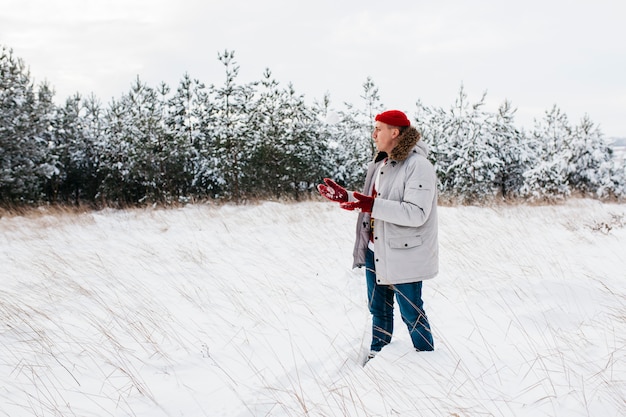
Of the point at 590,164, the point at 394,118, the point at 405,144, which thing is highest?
the point at 394,118

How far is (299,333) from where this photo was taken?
380cm

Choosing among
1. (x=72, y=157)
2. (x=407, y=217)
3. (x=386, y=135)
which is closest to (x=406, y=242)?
(x=407, y=217)

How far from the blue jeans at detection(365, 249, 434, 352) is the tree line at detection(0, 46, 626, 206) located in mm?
14432

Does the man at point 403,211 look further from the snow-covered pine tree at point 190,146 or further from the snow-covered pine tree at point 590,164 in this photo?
the snow-covered pine tree at point 590,164

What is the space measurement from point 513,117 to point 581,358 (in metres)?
21.3

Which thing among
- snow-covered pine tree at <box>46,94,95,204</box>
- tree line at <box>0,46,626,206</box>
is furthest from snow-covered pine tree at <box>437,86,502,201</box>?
snow-covered pine tree at <box>46,94,95,204</box>

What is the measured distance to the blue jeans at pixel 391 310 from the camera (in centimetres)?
284

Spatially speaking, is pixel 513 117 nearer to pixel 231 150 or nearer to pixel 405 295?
pixel 231 150

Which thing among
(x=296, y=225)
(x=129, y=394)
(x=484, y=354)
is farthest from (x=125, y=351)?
(x=296, y=225)

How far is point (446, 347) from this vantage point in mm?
3193

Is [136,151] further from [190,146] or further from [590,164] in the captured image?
[590,164]

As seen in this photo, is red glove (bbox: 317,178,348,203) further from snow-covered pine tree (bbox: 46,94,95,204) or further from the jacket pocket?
snow-covered pine tree (bbox: 46,94,95,204)

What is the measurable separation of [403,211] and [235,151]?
1643 centimetres

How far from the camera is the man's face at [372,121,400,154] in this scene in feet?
9.20
